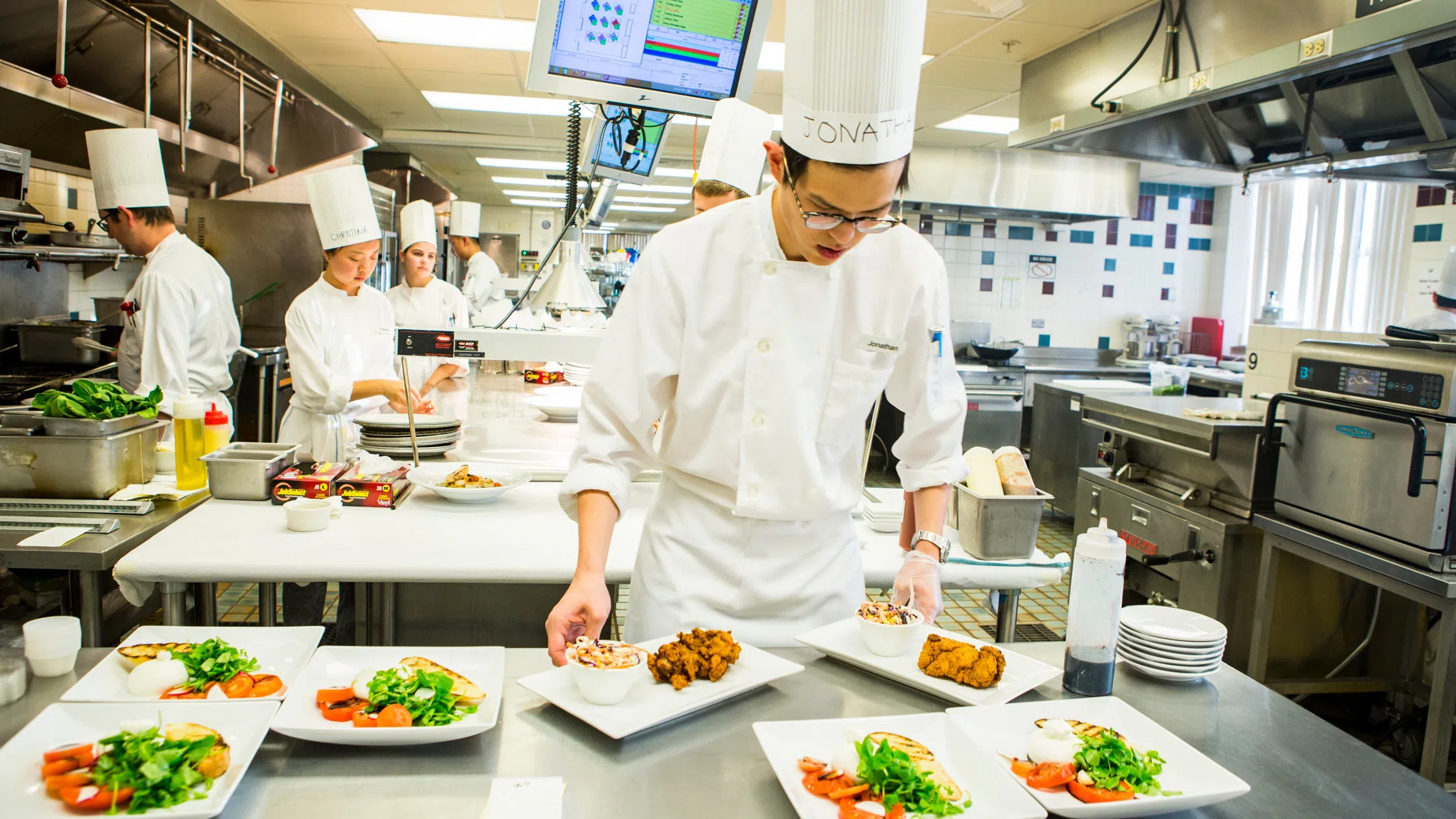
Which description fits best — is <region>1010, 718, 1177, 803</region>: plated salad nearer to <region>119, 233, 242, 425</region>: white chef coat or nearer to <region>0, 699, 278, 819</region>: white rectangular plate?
<region>0, 699, 278, 819</region>: white rectangular plate

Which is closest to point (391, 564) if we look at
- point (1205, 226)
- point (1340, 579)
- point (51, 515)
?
point (51, 515)

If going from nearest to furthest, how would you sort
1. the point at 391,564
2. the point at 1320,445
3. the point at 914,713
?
the point at 914,713 → the point at 391,564 → the point at 1320,445

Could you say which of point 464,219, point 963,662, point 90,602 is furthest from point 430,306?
point 963,662

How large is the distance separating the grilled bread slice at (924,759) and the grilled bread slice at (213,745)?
70 cm

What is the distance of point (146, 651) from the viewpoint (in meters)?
1.19

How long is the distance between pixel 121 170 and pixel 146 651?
145 inches

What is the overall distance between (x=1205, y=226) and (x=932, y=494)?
8720 mm

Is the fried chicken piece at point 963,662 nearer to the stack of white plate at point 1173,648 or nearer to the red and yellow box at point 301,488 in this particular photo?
the stack of white plate at point 1173,648

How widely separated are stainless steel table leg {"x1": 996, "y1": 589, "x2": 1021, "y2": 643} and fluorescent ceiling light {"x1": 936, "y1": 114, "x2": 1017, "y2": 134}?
217 inches

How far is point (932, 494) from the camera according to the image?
1.65 metres

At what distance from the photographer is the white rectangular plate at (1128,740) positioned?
3.20 ft

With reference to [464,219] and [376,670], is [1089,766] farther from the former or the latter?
[464,219]

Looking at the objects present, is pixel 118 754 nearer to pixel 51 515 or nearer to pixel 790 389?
pixel 790 389

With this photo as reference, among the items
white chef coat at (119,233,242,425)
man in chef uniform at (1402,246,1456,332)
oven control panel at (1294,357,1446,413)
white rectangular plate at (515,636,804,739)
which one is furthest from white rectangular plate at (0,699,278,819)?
man in chef uniform at (1402,246,1456,332)
